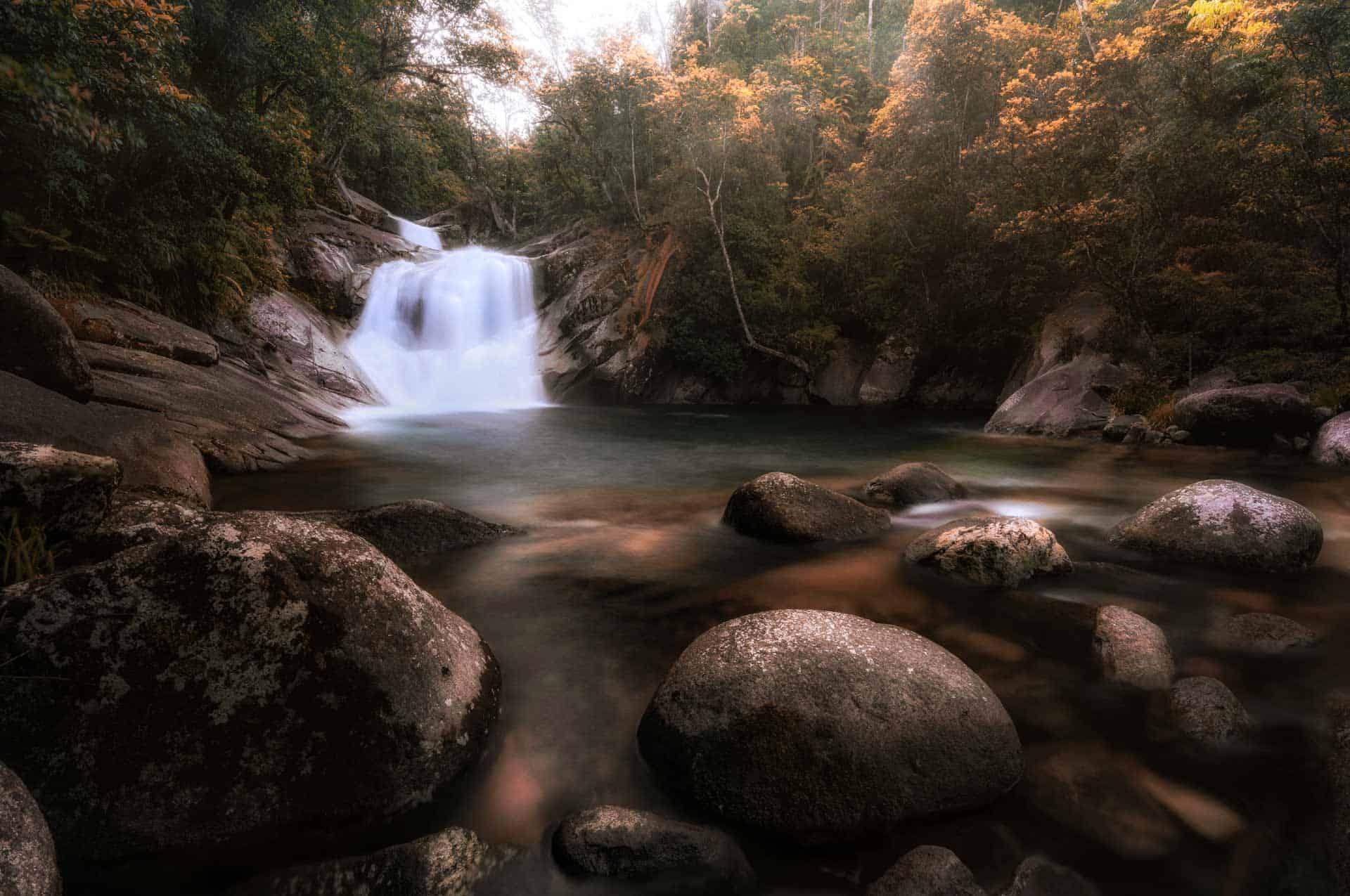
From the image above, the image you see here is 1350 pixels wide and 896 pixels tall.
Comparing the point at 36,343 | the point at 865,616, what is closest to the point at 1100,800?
the point at 865,616

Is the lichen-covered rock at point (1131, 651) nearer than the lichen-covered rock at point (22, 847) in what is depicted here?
No

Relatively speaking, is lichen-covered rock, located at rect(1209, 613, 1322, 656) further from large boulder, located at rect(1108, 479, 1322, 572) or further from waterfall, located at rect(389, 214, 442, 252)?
waterfall, located at rect(389, 214, 442, 252)

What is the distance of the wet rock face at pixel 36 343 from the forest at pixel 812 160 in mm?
2146

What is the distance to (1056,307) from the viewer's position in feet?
64.0

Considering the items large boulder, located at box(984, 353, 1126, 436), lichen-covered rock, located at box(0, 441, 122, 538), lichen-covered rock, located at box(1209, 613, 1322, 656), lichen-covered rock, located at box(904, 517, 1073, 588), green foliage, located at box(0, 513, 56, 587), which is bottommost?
lichen-covered rock, located at box(1209, 613, 1322, 656)

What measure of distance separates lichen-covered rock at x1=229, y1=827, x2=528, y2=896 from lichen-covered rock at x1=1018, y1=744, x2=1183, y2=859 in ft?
7.88

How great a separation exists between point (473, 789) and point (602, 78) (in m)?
32.2

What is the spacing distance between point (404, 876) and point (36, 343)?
8.12m

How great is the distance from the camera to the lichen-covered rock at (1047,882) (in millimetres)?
2471

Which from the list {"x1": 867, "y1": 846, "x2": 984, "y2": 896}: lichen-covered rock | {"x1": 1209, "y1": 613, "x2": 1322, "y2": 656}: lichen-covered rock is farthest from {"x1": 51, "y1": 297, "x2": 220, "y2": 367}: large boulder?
{"x1": 1209, "y1": 613, "x2": 1322, "y2": 656}: lichen-covered rock

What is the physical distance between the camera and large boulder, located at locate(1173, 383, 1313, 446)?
11.5 meters

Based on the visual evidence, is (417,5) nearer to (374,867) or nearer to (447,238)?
(447,238)

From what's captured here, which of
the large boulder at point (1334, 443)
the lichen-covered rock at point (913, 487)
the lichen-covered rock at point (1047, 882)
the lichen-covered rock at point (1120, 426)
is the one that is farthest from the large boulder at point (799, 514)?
the lichen-covered rock at point (1120, 426)

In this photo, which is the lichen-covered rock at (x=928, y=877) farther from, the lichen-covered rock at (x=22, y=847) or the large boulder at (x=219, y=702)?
the lichen-covered rock at (x=22, y=847)
